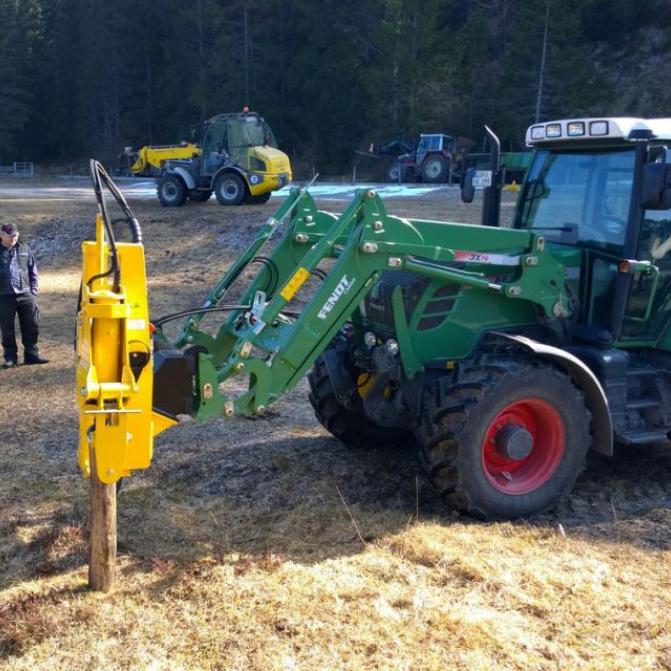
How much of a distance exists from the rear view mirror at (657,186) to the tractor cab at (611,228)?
7.6 inches

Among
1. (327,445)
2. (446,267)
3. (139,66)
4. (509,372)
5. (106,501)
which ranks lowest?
(327,445)

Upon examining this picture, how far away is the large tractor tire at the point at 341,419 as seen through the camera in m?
6.31

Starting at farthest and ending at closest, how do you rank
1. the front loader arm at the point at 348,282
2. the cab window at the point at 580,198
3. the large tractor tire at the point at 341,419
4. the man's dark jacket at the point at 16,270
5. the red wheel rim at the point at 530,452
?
the man's dark jacket at the point at 16,270
the large tractor tire at the point at 341,419
the cab window at the point at 580,198
the red wheel rim at the point at 530,452
the front loader arm at the point at 348,282

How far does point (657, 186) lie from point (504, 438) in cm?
176

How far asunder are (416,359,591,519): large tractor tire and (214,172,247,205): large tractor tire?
19038 millimetres

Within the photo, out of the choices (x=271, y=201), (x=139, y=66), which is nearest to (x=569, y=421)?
(x=271, y=201)

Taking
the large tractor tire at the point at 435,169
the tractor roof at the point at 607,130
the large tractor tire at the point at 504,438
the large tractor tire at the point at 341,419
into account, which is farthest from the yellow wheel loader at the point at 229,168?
the large tractor tire at the point at 504,438

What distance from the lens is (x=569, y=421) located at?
205 inches

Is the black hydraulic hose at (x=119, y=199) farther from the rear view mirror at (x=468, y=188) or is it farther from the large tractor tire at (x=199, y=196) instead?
the large tractor tire at (x=199, y=196)

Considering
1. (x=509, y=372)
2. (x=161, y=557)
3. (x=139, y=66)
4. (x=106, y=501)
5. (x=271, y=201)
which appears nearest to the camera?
(x=106, y=501)

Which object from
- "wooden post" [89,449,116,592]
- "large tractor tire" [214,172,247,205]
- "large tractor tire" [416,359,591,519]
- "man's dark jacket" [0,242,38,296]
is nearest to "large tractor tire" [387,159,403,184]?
"large tractor tire" [214,172,247,205]

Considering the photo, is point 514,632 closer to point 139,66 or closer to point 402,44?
point 402,44

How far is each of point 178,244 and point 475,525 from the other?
13846 mm

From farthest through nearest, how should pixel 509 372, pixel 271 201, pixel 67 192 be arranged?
1. pixel 67 192
2. pixel 271 201
3. pixel 509 372
